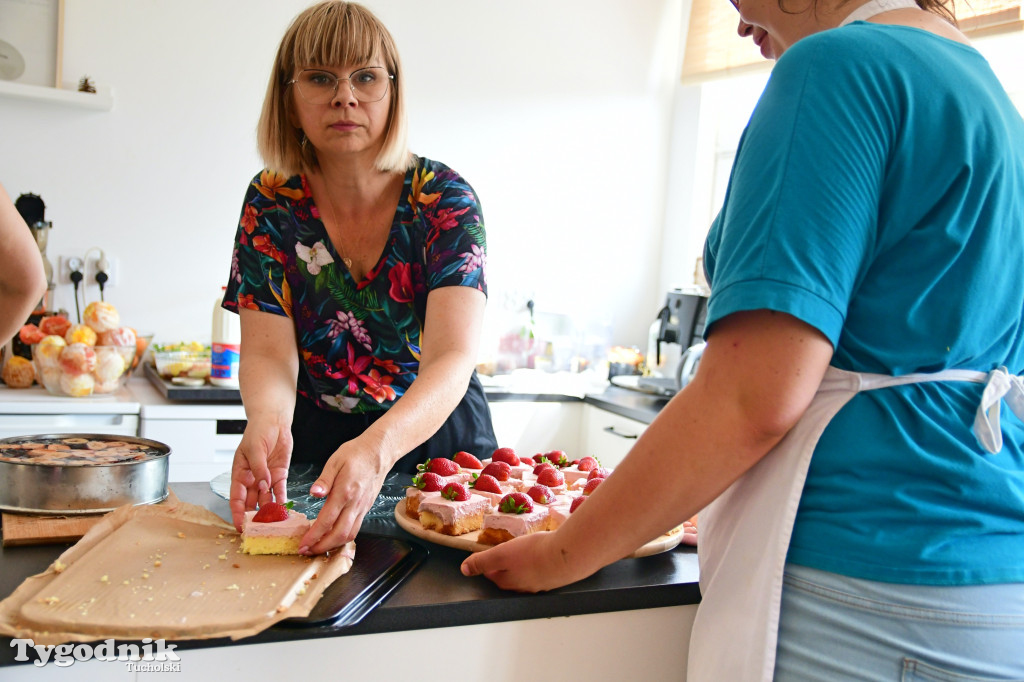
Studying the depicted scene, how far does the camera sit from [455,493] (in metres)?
1.19

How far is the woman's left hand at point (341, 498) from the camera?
3.32ft

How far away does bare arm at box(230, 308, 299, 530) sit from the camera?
118 centimetres

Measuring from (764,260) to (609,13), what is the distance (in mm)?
3481

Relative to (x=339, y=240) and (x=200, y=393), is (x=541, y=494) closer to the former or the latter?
(x=339, y=240)

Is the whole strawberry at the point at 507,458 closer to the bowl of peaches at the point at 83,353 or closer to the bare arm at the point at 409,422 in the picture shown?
the bare arm at the point at 409,422

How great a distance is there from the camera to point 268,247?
1.58m

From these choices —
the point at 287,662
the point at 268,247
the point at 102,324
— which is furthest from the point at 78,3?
the point at 287,662

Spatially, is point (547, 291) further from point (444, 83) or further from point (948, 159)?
point (948, 159)

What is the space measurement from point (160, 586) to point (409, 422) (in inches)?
16.0

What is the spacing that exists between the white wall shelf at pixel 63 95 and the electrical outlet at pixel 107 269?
0.56 meters

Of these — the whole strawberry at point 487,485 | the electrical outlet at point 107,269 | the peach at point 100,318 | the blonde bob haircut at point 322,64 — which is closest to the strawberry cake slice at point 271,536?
the whole strawberry at point 487,485

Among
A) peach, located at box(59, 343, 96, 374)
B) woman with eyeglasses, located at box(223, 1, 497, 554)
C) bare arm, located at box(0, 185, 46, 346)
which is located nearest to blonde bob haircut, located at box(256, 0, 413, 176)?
woman with eyeglasses, located at box(223, 1, 497, 554)

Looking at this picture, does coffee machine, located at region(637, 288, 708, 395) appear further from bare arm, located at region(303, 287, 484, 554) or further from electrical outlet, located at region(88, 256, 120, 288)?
electrical outlet, located at region(88, 256, 120, 288)

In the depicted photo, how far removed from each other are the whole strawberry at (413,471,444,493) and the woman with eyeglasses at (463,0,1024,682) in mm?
482
